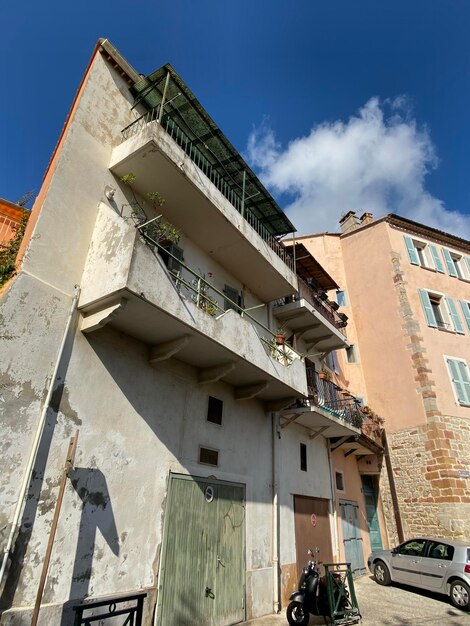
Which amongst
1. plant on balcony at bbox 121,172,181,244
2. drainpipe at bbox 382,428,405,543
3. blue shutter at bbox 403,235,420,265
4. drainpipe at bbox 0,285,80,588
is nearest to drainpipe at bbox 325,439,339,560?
drainpipe at bbox 382,428,405,543

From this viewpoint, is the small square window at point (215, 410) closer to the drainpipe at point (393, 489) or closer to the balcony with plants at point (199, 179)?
the balcony with plants at point (199, 179)

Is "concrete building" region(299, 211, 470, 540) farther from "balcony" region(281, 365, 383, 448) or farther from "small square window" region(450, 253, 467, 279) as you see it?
"balcony" region(281, 365, 383, 448)

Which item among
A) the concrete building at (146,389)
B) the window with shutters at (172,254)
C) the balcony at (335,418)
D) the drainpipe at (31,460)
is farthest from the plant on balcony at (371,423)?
the drainpipe at (31,460)

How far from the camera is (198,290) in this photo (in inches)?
298

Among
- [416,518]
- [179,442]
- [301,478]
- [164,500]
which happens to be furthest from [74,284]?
[416,518]

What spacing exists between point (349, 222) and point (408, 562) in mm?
18445

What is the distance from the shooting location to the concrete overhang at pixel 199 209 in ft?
26.2

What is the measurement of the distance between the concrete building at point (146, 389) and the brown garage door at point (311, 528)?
0.23ft

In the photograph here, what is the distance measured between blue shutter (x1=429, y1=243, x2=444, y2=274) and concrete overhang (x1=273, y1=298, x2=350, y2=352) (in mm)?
8750

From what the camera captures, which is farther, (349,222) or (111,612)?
(349,222)

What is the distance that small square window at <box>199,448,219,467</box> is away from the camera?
811cm

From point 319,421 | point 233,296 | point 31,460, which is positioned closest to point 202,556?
point 31,460

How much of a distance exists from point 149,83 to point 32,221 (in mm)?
4890

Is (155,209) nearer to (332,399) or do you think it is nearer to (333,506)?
(332,399)
